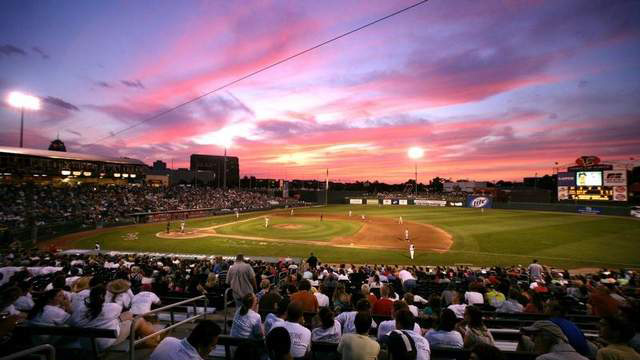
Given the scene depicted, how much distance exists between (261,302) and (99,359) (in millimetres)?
3280

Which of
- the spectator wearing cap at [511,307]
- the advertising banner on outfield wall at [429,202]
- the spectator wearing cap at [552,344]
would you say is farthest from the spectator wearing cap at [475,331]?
the advertising banner on outfield wall at [429,202]

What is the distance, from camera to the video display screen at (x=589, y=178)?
2141 inches

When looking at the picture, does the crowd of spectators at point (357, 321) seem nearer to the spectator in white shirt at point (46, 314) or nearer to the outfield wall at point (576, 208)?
the spectator in white shirt at point (46, 314)

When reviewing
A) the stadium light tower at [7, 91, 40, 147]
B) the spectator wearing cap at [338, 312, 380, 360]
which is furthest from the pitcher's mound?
the spectator wearing cap at [338, 312, 380, 360]

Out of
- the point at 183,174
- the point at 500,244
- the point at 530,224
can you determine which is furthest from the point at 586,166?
the point at 183,174

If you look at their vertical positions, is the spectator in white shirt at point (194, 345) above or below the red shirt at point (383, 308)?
above

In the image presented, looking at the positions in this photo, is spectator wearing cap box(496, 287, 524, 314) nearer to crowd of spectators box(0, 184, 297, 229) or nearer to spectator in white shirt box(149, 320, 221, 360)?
spectator in white shirt box(149, 320, 221, 360)

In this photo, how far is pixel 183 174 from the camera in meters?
129

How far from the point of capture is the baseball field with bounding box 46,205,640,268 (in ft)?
84.9

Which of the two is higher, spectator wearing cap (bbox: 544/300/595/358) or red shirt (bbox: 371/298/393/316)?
spectator wearing cap (bbox: 544/300/595/358)

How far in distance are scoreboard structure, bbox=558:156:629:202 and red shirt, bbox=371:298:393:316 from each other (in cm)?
6661

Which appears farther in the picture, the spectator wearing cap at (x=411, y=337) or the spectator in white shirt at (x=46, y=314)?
the spectator in white shirt at (x=46, y=314)

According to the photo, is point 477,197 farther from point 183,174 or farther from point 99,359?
point 183,174

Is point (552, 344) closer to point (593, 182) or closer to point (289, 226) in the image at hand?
point (289, 226)
